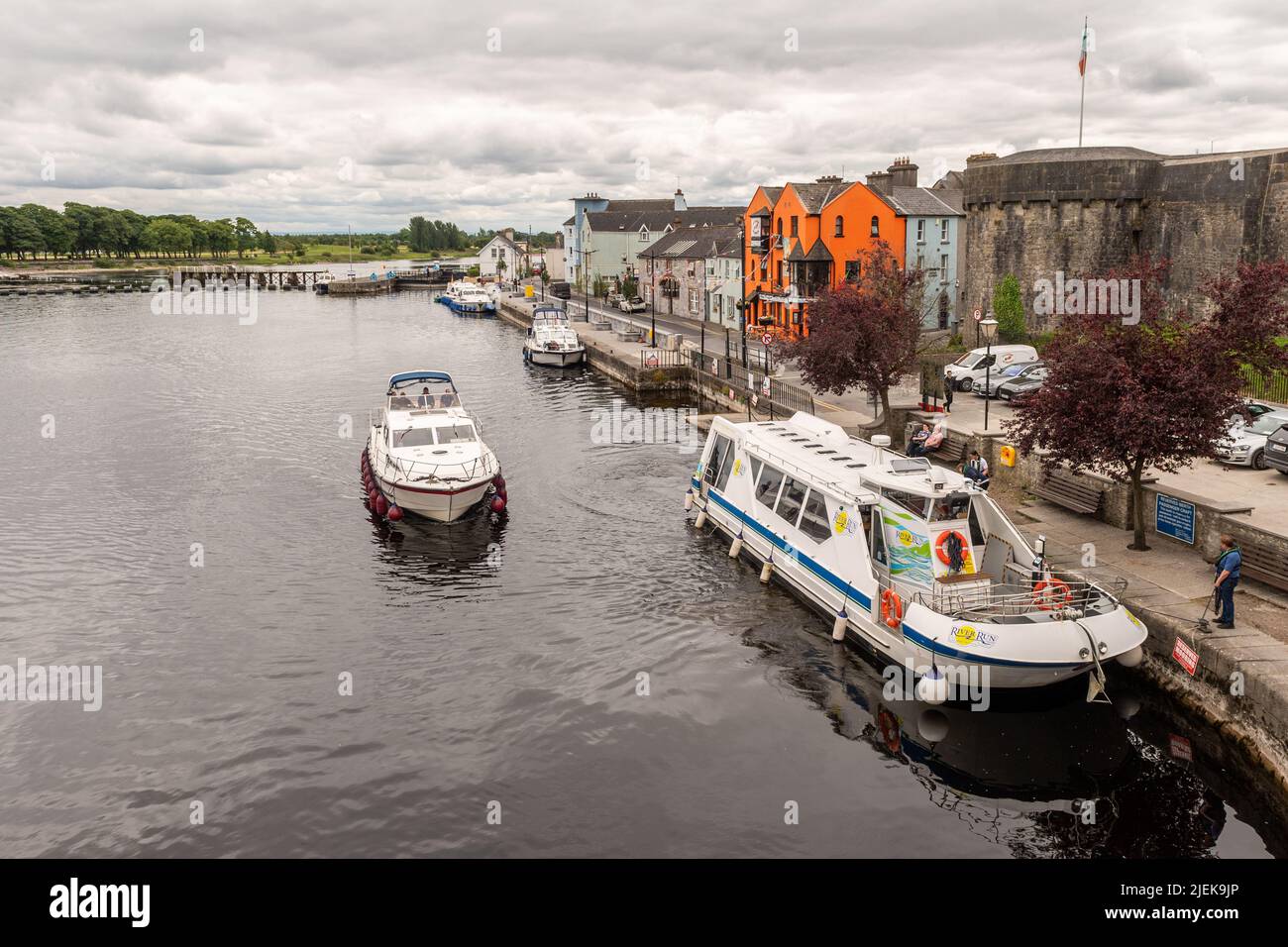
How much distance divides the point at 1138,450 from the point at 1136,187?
28.2m

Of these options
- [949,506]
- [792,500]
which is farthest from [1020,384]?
[949,506]

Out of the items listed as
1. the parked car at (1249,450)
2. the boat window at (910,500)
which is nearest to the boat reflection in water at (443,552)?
the boat window at (910,500)

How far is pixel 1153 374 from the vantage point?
18.3m

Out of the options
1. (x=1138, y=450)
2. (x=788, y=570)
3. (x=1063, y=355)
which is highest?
(x=1063, y=355)

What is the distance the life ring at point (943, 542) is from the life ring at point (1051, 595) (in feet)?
Answer: 5.73

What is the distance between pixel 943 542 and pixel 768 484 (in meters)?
6.07

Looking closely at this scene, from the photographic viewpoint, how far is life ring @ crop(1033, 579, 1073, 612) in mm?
15820

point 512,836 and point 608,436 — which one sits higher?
point 608,436

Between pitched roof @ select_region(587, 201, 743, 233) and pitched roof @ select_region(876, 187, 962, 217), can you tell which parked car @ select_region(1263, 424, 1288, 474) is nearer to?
pitched roof @ select_region(876, 187, 962, 217)

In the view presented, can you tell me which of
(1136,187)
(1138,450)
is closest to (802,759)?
(1138,450)

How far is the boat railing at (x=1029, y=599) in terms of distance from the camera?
51.4 feet

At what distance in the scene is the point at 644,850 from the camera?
13305 millimetres
